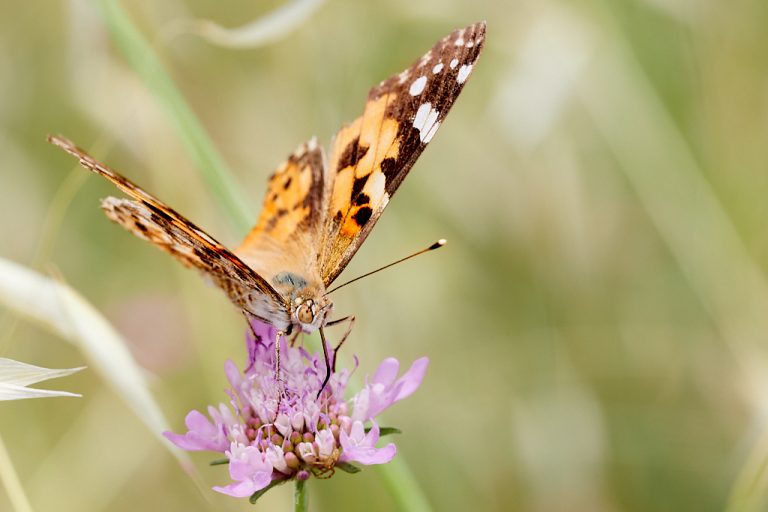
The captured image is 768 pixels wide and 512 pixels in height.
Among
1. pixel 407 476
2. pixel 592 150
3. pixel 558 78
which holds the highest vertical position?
pixel 558 78

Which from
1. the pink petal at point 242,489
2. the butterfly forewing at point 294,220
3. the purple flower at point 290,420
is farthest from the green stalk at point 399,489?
the butterfly forewing at point 294,220

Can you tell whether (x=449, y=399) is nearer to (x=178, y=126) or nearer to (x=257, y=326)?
(x=257, y=326)

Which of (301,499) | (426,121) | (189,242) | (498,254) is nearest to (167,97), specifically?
(189,242)

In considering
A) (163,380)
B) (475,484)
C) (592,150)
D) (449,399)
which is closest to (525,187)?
(592,150)

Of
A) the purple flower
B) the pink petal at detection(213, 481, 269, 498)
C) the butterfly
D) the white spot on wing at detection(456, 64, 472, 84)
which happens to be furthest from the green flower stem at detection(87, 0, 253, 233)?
the pink petal at detection(213, 481, 269, 498)

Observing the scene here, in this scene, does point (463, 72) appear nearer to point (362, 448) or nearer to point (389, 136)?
point (389, 136)
